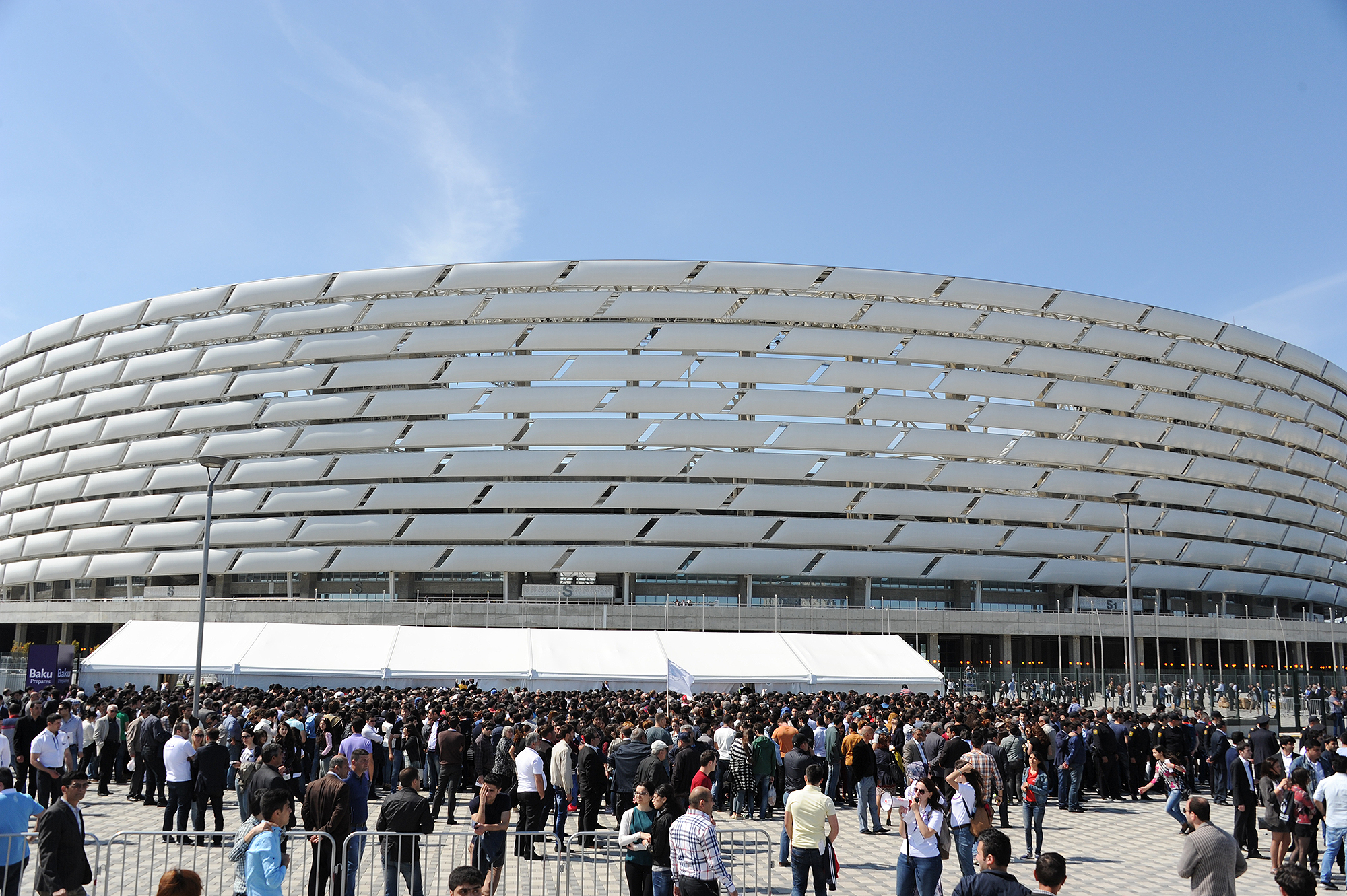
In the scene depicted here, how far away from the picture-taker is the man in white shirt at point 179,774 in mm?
14492

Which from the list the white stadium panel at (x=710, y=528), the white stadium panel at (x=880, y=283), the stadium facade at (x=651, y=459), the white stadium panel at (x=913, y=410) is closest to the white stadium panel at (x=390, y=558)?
the stadium facade at (x=651, y=459)

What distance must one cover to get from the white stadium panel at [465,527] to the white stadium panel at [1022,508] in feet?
90.8

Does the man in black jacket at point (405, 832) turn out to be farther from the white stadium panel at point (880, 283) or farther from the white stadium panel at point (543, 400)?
the white stadium panel at point (880, 283)

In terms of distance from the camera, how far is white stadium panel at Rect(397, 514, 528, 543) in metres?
58.6

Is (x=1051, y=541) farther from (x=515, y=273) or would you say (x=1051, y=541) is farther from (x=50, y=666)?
(x=50, y=666)

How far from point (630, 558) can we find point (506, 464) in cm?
901

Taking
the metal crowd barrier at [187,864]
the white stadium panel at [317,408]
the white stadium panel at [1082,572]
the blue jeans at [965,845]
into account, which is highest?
the white stadium panel at [317,408]

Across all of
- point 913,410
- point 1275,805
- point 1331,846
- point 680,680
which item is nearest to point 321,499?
point 913,410

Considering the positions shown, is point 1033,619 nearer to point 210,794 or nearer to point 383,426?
point 383,426

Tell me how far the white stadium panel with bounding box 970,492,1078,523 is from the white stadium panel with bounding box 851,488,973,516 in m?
0.95

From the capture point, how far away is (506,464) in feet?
192

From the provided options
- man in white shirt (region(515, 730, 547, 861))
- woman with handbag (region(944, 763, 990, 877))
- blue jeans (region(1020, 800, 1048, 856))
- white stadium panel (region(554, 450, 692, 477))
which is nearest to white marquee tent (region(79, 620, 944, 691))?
blue jeans (region(1020, 800, 1048, 856))

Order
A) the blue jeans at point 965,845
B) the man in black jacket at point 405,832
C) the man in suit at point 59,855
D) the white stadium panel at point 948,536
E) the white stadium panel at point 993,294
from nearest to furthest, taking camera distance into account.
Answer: the man in suit at point 59,855, the man in black jacket at point 405,832, the blue jeans at point 965,845, the white stadium panel at point 948,536, the white stadium panel at point 993,294

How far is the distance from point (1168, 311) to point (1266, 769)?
60365 millimetres
